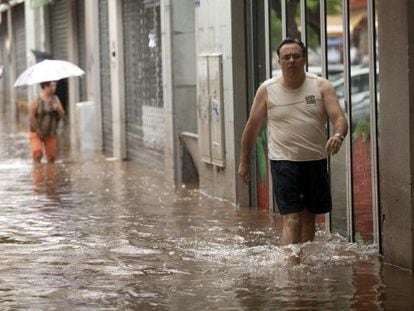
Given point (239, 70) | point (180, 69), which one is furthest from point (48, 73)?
point (239, 70)

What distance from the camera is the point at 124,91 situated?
70.9 feet

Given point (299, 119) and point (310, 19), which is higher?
point (310, 19)

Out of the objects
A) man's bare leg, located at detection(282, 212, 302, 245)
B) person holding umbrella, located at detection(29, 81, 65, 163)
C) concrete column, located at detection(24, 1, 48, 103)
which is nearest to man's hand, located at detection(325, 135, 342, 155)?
man's bare leg, located at detection(282, 212, 302, 245)

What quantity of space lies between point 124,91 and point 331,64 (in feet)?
26.8

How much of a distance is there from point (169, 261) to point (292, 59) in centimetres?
197

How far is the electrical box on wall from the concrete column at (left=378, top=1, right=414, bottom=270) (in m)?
5.09

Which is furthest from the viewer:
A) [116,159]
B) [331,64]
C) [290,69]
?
[116,159]

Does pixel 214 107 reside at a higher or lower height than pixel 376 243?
higher

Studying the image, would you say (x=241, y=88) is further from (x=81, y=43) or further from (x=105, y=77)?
(x=81, y=43)

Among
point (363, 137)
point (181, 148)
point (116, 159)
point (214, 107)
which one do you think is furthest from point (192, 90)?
point (363, 137)

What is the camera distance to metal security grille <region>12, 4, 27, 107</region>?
40.2 metres

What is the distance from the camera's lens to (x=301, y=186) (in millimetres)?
9453

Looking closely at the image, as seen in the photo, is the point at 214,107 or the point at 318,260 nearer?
the point at 318,260

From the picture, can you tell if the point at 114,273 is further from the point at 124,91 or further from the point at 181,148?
the point at 124,91
